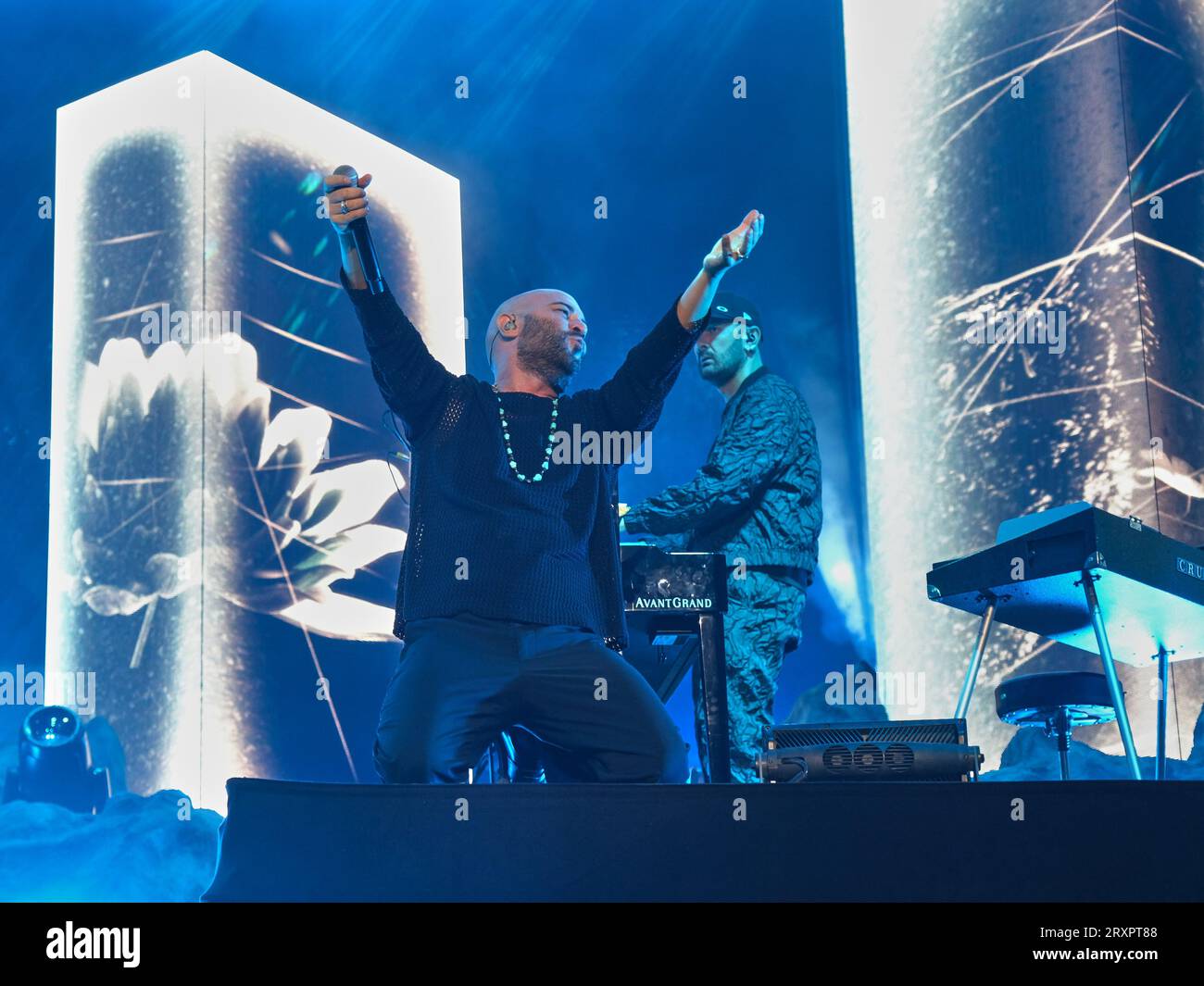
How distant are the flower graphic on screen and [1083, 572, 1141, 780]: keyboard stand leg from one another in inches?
108

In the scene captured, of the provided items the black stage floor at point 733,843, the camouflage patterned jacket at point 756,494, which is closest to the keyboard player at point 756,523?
the camouflage patterned jacket at point 756,494

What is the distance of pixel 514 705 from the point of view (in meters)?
2.35

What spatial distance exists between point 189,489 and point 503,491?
7.21ft

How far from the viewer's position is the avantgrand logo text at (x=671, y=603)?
338cm

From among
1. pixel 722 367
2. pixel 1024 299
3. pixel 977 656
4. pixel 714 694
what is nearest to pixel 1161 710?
pixel 977 656

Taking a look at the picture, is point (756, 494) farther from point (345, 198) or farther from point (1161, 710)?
point (345, 198)

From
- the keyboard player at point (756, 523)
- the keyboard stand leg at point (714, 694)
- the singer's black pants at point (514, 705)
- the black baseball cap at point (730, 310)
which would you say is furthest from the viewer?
the black baseball cap at point (730, 310)

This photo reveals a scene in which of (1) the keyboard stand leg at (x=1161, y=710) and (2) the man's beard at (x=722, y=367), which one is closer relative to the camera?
(1) the keyboard stand leg at (x=1161, y=710)

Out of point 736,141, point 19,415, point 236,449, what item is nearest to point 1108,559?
point 236,449

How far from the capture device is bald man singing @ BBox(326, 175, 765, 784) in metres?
2.32

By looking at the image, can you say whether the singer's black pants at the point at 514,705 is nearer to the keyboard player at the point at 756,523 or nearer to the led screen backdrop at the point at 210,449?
the keyboard player at the point at 756,523
